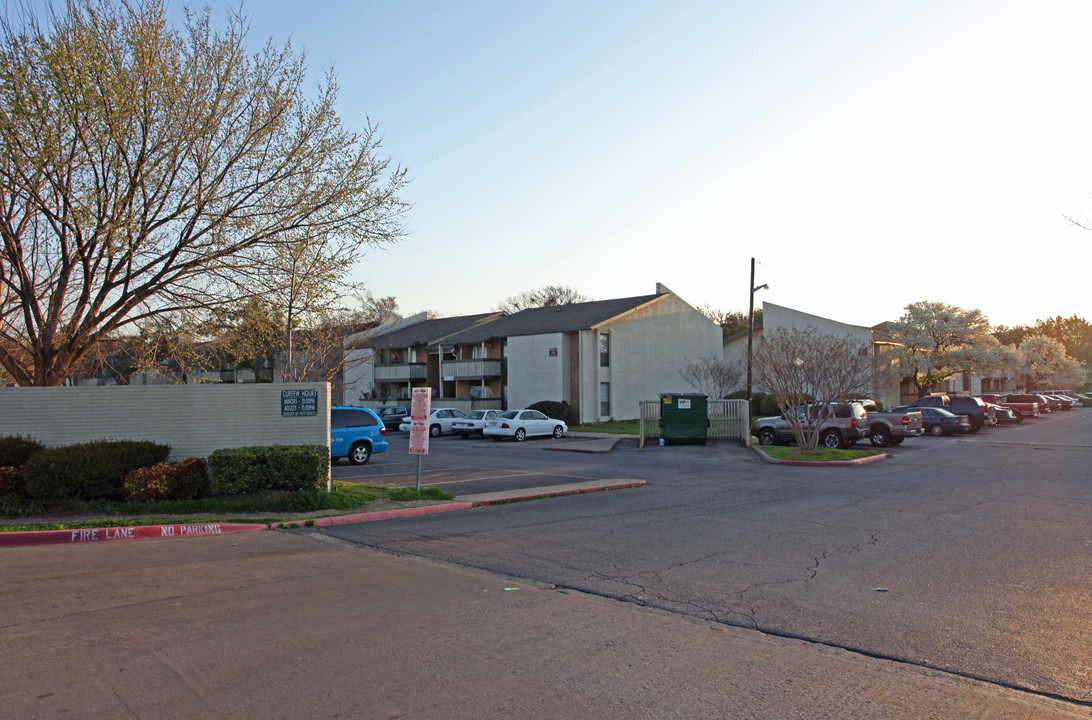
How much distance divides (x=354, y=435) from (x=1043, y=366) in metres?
85.3

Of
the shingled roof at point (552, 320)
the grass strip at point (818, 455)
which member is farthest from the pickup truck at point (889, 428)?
the shingled roof at point (552, 320)

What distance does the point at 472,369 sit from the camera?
164 feet

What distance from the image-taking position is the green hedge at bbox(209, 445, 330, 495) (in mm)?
13078

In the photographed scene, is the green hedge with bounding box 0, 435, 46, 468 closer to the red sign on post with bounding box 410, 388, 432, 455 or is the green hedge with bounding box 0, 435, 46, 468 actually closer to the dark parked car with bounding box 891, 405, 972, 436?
the red sign on post with bounding box 410, 388, 432, 455

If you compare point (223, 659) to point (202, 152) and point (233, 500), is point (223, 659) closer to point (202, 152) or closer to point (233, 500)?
point (233, 500)

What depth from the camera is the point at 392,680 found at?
5.06 metres

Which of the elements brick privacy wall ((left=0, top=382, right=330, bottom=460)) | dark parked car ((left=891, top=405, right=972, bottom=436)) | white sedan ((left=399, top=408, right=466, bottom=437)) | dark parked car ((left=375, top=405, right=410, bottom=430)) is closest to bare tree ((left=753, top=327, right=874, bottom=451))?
dark parked car ((left=891, top=405, right=972, bottom=436))

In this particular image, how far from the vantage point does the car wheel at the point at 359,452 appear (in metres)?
22.7

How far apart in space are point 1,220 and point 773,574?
1370cm

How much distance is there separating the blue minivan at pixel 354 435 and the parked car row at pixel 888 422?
13.2 m

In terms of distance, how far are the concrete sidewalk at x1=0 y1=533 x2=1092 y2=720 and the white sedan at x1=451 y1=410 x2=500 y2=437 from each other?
27940 millimetres

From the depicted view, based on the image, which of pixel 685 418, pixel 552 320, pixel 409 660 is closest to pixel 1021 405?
pixel 552 320

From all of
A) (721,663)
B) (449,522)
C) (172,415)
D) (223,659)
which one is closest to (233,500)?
(172,415)

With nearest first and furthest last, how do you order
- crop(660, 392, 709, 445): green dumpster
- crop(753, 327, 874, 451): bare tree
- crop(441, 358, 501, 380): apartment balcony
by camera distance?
crop(753, 327, 874, 451): bare tree
crop(660, 392, 709, 445): green dumpster
crop(441, 358, 501, 380): apartment balcony
